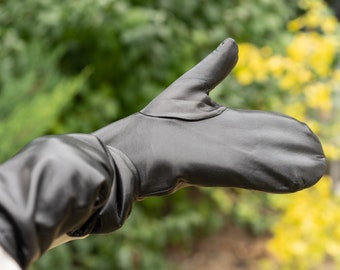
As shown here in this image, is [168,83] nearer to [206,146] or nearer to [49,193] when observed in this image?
[206,146]

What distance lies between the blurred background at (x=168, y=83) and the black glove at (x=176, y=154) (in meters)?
0.88

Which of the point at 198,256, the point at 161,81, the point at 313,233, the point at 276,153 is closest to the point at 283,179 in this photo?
the point at 276,153

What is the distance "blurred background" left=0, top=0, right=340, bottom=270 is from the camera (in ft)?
5.57

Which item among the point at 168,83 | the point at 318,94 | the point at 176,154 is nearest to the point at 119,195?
the point at 176,154

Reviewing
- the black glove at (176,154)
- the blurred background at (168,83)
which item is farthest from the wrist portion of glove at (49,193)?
the blurred background at (168,83)

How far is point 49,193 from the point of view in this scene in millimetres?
603

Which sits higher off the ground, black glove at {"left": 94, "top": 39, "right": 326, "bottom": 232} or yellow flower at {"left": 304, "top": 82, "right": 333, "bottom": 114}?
black glove at {"left": 94, "top": 39, "right": 326, "bottom": 232}

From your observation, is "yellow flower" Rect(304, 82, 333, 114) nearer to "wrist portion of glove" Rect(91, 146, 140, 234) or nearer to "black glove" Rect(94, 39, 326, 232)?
"black glove" Rect(94, 39, 326, 232)

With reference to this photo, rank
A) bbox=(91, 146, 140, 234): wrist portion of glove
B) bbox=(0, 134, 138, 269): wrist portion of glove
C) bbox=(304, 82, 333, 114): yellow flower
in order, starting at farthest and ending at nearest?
bbox=(304, 82, 333, 114): yellow flower < bbox=(91, 146, 140, 234): wrist portion of glove < bbox=(0, 134, 138, 269): wrist portion of glove

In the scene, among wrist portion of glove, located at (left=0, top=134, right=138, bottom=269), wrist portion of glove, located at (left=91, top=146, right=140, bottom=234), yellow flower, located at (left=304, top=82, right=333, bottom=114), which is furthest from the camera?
yellow flower, located at (left=304, top=82, right=333, bottom=114)

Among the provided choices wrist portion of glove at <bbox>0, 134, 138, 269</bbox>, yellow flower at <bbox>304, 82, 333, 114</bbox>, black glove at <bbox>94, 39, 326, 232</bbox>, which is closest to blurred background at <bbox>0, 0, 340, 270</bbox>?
yellow flower at <bbox>304, 82, 333, 114</bbox>

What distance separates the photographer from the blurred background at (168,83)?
1.70 meters

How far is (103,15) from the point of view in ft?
6.71

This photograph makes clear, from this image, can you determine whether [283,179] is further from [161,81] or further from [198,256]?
[198,256]
